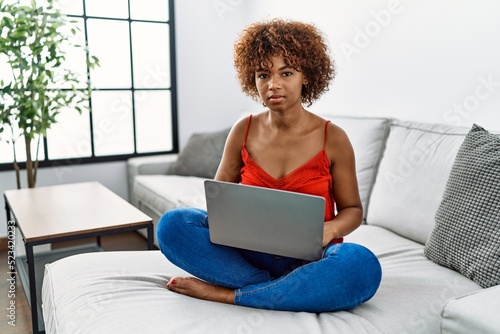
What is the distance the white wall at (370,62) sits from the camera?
2016 mm

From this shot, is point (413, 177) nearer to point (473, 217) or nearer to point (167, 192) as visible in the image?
point (473, 217)

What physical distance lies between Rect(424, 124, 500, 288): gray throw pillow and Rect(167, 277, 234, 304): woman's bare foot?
28.7 inches

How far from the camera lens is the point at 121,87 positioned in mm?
3430

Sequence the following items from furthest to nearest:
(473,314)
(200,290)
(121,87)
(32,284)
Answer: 1. (121,87)
2. (32,284)
3. (200,290)
4. (473,314)

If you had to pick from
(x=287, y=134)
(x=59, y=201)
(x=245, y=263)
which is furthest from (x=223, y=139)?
(x=245, y=263)

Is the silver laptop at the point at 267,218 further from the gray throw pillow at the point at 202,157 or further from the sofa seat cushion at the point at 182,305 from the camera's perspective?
the gray throw pillow at the point at 202,157

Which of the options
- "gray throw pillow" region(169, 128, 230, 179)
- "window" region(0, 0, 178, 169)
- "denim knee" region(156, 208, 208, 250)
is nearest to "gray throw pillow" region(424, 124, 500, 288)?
"denim knee" region(156, 208, 208, 250)

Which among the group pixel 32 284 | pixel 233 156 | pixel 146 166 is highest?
pixel 233 156

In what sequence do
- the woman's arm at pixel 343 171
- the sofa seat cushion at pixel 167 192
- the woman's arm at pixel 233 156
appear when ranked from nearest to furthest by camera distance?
the woman's arm at pixel 343 171 < the woman's arm at pixel 233 156 < the sofa seat cushion at pixel 167 192

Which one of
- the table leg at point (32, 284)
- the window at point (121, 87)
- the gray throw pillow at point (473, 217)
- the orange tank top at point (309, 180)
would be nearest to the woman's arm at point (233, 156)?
the orange tank top at point (309, 180)

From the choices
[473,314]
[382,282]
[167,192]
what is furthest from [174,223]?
[167,192]

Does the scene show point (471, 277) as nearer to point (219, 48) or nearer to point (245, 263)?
point (245, 263)

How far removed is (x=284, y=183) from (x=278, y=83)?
303 millimetres

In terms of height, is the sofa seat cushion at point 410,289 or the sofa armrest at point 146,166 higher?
the sofa armrest at point 146,166
